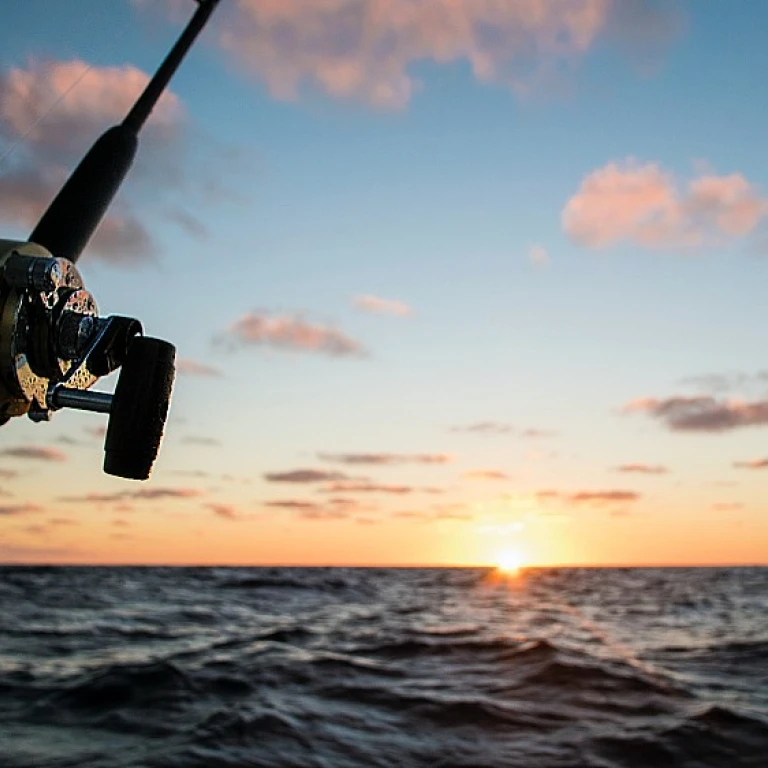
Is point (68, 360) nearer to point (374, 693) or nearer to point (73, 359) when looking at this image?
point (73, 359)

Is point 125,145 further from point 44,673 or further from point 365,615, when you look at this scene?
point 365,615

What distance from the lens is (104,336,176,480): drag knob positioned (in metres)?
1.56

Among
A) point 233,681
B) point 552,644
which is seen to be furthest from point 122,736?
point 552,644

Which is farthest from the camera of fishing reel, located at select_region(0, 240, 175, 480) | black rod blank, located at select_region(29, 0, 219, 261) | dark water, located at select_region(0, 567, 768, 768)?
dark water, located at select_region(0, 567, 768, 768)

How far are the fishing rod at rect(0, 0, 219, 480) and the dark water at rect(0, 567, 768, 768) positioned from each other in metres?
6.66

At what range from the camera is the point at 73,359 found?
1.61 m

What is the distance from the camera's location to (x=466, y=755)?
7.88m

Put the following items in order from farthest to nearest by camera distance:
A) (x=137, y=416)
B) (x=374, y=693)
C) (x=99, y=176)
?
(x=374, y=693) → (x=99, y=176) → (x=137, y=416)

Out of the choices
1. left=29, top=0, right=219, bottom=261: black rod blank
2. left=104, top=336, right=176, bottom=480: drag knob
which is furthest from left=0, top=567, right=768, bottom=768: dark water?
left=104, top=336, right=176, bottom=480: drag knob

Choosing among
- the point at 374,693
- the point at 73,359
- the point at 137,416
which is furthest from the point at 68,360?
the point at 374,693

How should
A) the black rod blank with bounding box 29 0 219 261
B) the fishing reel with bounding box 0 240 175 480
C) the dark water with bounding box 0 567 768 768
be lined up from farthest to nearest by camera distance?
1. the dark water with bounding box 0 567 768 768
2. the black rod blank with bounding box 29 0 219 261
3. the fishing reel with bounding box 0 240 175 480

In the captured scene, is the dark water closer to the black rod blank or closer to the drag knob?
the black rod blank

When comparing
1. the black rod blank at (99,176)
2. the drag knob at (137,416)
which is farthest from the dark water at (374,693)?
the drag knob at (137,416)

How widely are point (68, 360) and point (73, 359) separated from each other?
1 centimetres
